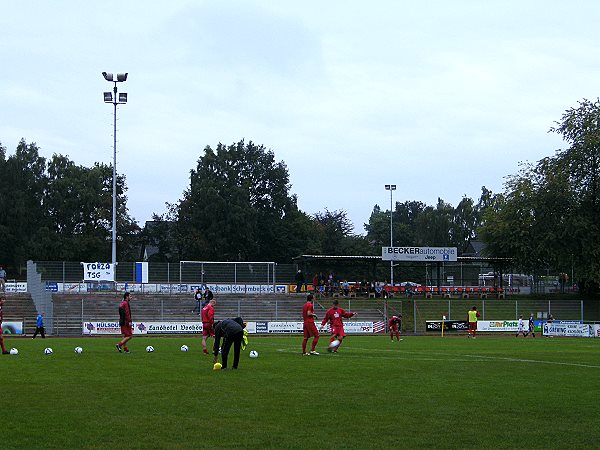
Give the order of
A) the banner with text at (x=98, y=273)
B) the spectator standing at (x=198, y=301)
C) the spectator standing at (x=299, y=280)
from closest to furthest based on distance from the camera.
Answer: the spectator standing at (x=198, y=301)
the banner with text at (x=98, y=273)
the spectator standing at (x=299, y=280)

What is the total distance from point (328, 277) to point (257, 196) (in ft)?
117

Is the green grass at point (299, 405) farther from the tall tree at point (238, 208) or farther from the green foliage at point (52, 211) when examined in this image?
the tall tree at point (238, 208)

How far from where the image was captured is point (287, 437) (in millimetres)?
10891

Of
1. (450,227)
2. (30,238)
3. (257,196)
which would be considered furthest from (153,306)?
(450,227)

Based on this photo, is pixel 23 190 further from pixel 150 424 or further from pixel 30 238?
pixel 150 424

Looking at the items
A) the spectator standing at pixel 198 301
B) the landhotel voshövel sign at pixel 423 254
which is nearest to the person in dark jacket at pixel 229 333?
the spectator standing at pixel 198 301

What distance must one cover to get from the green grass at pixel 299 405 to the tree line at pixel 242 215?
50418 mm

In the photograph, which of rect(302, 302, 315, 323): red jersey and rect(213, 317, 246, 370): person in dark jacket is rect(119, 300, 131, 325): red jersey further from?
rect(213, 317, 246, 370): person in dark jacket

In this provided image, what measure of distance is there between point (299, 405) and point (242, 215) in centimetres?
8474

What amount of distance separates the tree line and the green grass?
50418 mm

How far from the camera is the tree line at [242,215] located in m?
69.8

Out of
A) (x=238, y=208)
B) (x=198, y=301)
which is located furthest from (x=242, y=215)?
(x=198, y=301)

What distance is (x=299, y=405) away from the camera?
13.7 m

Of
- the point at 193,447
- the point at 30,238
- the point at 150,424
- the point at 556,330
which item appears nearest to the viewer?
the point at 193,447
